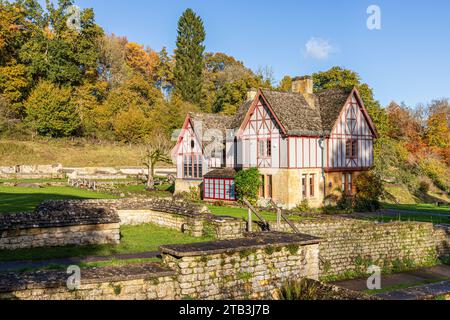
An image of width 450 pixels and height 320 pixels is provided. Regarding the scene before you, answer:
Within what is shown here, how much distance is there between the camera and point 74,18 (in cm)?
6900

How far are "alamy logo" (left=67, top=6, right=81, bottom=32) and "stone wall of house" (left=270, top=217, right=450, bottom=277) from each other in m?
58.7

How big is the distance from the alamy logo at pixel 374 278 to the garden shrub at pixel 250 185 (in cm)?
1213

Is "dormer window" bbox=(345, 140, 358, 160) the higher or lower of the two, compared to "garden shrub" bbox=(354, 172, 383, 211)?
higher

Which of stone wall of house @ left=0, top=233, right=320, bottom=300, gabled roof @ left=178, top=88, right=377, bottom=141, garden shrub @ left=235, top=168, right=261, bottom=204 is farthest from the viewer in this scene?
garden shrub @ left=235, top=168, right=261, bottom=204

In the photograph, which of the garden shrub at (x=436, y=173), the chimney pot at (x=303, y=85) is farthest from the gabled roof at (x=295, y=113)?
the garden shrub at (x=436, y=173)

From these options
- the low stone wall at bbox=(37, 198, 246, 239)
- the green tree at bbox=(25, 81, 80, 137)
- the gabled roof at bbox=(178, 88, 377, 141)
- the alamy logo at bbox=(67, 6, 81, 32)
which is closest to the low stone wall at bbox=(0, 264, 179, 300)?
the low stone wall at bbox=(37, 198, 246, 239)

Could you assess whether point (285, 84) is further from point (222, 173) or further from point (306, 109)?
point (222, 173)

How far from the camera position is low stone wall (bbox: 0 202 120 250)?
48.4 ft

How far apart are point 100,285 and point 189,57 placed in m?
72.3

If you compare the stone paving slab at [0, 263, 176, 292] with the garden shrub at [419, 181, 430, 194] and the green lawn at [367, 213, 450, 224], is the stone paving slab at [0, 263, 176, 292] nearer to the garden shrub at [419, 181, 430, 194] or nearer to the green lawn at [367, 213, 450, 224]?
the green lawn at [367, 213, 450, 224]
